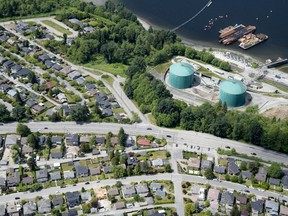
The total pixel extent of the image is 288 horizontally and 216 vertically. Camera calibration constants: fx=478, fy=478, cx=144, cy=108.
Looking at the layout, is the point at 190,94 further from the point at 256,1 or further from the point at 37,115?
the point at 256,1

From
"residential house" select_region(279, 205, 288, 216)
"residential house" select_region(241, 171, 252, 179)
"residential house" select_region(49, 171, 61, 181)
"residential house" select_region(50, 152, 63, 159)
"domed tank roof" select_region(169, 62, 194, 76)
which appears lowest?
"residential house" select_region(279, 205, 288, 216)

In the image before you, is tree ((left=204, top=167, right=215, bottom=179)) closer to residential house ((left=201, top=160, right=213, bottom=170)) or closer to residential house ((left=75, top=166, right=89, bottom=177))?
residential house ((left=201, top=160, right=213, bottom=170))

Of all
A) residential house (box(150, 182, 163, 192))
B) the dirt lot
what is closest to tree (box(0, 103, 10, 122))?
residential house (box(150, 182, 163, 192))

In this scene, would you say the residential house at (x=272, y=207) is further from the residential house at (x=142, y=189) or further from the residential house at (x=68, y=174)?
the residential house at (x=68, y=174)

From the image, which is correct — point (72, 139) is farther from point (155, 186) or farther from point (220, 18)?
point (220, 18)

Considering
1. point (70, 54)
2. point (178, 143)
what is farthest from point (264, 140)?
point (70, 54)

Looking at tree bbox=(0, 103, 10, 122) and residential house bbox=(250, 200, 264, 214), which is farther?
tree bbox=(0, 103, 10, 122)
